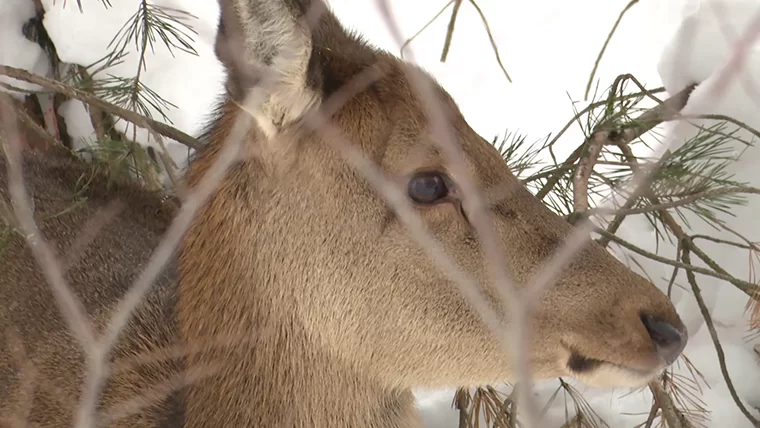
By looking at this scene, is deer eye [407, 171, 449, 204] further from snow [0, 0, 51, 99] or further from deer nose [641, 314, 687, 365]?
snow [0, 0, 51, 99]

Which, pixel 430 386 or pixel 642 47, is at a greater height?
pixel 642 47

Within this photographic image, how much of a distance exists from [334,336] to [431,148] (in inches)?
19.2

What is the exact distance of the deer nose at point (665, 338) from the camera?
1650 mm

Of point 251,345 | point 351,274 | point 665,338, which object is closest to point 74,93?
point 251,345

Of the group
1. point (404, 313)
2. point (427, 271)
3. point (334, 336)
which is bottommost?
point (334, 336)

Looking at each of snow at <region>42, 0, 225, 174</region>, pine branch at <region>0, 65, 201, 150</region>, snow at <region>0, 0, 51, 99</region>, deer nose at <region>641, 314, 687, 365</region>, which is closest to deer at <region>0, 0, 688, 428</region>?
deer nose at <region>641, 314, 687, 365</region>

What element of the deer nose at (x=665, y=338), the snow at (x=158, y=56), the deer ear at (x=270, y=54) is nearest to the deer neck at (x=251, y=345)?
the deer ear at (x=270, y=54)

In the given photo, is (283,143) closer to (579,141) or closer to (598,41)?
(579,141)

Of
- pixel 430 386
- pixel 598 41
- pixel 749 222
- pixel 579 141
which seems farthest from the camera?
pixel 598 41

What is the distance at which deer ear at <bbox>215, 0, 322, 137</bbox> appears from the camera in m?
1.44

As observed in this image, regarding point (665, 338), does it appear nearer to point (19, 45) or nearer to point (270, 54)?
point (270, 54)

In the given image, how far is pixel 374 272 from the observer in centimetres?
175

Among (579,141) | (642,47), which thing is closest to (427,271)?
(579,141)

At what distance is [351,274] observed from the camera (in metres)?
1.75
